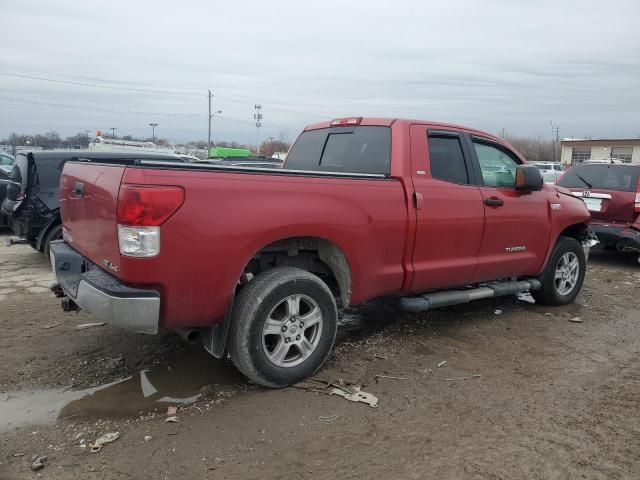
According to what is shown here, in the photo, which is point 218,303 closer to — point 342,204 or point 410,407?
point 342,204

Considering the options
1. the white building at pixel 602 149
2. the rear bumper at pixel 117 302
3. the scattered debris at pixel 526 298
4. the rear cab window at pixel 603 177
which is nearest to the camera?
the rear bumper at pixel 117 302

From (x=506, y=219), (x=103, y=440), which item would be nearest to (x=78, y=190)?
(x=103, y=440)

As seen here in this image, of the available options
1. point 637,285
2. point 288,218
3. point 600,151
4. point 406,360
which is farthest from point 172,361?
point 600,151

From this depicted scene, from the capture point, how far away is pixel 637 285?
770 centimetres

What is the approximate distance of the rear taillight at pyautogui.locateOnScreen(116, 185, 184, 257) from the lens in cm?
307

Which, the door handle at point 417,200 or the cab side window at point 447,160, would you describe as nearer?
the door handle at point 417,200

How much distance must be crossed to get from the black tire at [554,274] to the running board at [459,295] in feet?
0.72

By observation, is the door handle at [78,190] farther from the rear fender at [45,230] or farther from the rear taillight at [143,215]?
the rear fender at [45,230]

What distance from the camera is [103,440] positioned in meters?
3.09

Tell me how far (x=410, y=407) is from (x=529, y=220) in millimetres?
2756

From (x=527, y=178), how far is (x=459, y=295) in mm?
1363

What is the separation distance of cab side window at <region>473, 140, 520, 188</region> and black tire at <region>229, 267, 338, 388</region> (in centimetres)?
228

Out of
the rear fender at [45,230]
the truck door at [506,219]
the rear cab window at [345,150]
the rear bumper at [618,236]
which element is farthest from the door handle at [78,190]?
the rear bumper at [618,236]

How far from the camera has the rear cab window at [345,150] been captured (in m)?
4.70
